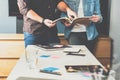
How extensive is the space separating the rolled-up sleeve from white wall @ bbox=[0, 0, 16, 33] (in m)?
0.18

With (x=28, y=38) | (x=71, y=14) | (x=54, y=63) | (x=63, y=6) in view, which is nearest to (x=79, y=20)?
(x=71, y=14)

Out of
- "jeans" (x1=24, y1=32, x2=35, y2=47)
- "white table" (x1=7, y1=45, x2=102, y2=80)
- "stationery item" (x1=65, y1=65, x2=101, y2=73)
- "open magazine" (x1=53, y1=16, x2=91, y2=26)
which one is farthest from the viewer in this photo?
"jeans" (x1=24, y1=32, x2=35, y2=47)

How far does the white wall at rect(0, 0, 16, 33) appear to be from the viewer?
3.53m

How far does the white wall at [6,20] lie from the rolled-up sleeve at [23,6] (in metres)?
0.18

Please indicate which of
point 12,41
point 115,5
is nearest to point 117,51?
point 115,5

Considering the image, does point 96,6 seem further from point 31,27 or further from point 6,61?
point 6,61

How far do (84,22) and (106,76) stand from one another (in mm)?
2011

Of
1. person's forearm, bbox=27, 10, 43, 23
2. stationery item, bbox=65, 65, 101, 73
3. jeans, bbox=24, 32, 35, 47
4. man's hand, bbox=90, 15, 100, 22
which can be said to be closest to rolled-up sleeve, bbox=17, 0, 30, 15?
person's forearm, bbox=27, 10, 43, 23

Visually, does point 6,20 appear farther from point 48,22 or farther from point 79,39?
point 79,39

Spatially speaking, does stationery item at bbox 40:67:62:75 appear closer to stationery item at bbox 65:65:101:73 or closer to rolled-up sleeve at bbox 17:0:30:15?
stationery item at bbox 65:65:101:73

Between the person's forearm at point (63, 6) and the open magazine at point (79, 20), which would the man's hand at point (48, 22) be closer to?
the open magazine at point (79, 20)

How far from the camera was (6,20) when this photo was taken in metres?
3.54

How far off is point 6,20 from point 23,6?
0.33 meters

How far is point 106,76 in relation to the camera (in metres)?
1.49
